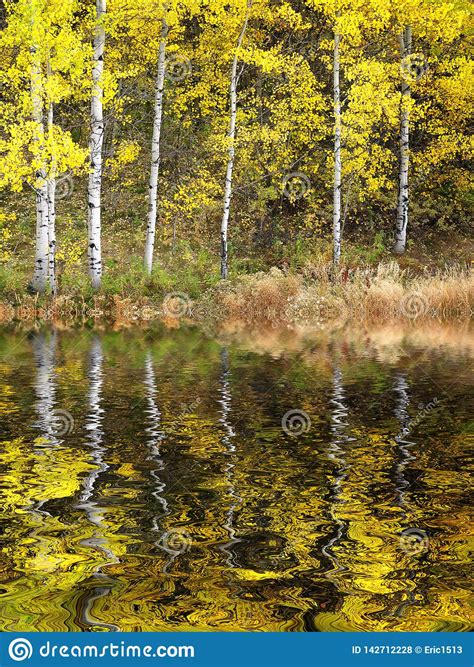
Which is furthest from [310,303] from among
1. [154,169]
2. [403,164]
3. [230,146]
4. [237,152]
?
[403,164]

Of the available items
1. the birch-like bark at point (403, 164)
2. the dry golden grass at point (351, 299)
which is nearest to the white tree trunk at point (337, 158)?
the dry golden grass at point (351, 299)

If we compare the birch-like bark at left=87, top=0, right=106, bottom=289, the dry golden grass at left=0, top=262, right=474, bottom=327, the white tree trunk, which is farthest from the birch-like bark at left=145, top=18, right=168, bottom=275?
the white tree trunk

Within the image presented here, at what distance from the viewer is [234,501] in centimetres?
652

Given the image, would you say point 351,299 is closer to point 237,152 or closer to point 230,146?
point 230,146

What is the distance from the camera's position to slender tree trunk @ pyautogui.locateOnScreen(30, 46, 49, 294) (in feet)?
76.3

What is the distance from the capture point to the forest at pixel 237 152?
24422 mm

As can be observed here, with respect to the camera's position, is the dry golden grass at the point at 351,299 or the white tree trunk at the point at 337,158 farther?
the white tree trunk at the point at 337,158

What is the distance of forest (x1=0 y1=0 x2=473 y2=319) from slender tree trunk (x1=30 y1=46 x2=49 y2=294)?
7 centimetres

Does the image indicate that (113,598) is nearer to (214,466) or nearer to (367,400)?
(214,466)

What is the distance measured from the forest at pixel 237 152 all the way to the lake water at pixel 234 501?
12.3 metres

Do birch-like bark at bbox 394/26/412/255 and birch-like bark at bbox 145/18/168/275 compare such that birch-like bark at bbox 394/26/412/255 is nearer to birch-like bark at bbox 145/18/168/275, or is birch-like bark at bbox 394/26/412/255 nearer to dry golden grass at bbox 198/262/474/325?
dry golden grass at bbox 198/262/474/325

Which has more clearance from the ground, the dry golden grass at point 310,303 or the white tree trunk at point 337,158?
the white tree trunk at point 337,158

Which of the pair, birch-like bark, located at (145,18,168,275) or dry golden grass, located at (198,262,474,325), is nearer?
dry golden grass, located at (198,262,474,325)

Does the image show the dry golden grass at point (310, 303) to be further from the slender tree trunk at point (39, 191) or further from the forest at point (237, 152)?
the slender tree trunk at point (39, 191)
